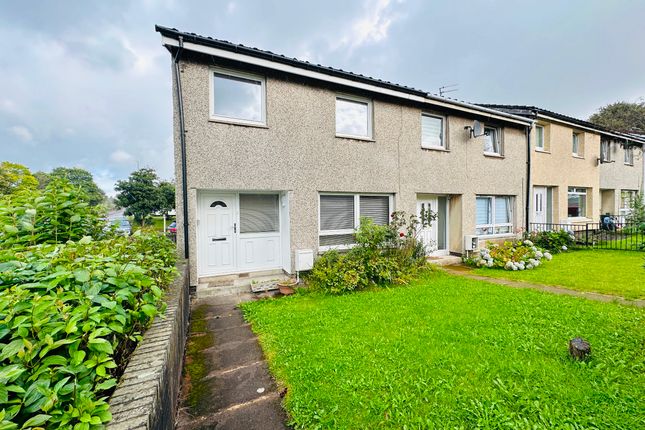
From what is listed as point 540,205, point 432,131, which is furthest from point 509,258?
point 540,205

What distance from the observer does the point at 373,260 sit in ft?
25.4

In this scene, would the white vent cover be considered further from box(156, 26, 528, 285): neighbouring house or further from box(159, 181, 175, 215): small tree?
box(159, 181, 175, 215): small tree

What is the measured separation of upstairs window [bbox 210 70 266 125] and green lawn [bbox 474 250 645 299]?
905 centimetres

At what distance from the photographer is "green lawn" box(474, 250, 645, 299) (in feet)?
22.5

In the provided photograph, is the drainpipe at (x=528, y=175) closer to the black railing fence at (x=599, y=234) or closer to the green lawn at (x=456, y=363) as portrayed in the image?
the black railing fence at (x=599, y=234)

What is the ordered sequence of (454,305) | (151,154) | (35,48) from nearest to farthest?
(454,305) → (35,48) → (151,154)

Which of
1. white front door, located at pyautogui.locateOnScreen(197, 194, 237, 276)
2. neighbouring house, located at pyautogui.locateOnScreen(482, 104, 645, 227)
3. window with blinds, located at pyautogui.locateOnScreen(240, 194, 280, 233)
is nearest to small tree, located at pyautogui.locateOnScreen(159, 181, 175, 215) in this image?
white front door, located at pyautogui.locateOnScreen(197, 194, 237, 276)

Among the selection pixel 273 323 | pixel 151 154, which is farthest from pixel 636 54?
pixel 151 154

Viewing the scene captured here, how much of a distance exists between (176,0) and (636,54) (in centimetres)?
2906

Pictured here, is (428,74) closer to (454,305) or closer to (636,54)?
(636,54)

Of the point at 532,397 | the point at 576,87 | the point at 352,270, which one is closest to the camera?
the point at 532,397

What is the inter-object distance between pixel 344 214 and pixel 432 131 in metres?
5.36

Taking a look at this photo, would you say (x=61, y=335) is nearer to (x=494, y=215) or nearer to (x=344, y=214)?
(x=344, y=214)

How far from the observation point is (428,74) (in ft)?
75.3
